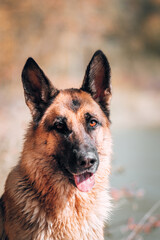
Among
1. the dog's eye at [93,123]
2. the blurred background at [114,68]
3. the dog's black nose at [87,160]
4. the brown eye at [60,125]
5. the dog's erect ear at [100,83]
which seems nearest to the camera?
the dog's black nose at [87,160]

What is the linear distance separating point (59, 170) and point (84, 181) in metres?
0.28

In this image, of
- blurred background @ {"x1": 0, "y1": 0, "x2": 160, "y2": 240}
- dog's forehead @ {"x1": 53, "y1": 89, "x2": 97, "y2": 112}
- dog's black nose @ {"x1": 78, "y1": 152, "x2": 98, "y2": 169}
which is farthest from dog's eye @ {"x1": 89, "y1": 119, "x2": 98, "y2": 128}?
blurred background @ {"x1": 0, "y1": 0, "x2": 160, "y2": 240}

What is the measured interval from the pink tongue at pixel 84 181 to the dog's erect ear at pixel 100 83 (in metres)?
0.85

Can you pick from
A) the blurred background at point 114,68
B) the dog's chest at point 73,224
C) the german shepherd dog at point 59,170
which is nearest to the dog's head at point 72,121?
the german shepherd dog at point 59,170

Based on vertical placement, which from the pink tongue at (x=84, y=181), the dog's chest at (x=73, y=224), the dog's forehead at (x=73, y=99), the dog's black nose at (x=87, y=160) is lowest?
the dog's chest at (x=73, y=224)

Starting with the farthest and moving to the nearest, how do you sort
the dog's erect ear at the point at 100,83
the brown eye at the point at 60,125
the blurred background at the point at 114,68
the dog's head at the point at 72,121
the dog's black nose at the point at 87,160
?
the blurred background at the point at 114,68, the dog's erect ear at the point at 100,83, the brown eye at the point at 60,125, the dog's head at the point at 72,121, the dog's black nose at the point at 87,160

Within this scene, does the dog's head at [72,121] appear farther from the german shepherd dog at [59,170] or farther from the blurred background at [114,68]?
the blurred background at [114,68]

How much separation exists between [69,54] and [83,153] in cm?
902

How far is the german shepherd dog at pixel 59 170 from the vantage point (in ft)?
9.05

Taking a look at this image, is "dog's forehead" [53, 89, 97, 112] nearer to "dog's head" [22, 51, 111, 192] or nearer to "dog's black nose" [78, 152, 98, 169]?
"dog's head" [22, 51, 111, 192]

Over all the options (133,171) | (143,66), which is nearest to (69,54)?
(143,66)

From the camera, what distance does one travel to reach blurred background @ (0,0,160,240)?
19.0ft

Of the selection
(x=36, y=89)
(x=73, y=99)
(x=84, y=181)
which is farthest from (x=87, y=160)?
(x=36, y=89)

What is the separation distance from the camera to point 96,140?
10.2 ft
